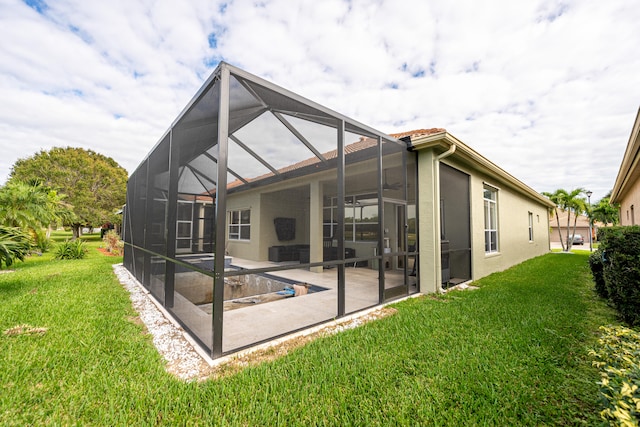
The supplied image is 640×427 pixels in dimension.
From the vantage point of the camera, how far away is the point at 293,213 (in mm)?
7691

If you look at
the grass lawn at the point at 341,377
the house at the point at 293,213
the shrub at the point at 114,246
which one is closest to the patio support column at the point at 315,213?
the house at the point at 293,213

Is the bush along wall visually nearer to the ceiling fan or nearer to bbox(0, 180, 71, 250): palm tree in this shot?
the ceiling fan

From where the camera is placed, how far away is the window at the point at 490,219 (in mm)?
7504

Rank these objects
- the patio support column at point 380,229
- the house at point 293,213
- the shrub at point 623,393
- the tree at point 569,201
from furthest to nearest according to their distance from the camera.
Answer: the tree at point 569,201, the patio support column at point 380,229, the house at point 293,213, the shrub at point 623,393

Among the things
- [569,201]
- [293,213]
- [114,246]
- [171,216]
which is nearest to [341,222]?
[171,216]

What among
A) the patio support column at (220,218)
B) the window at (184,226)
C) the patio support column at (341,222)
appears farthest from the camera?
the patio support column at (341,222)

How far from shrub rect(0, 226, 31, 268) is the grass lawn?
4.55ft

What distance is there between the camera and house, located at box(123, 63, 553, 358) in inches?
120

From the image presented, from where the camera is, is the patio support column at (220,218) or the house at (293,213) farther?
the house at (293,213)

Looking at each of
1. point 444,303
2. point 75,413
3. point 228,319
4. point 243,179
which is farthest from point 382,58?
point 75,413

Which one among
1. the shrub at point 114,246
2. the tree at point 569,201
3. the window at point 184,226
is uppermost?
the tree at point 569,201

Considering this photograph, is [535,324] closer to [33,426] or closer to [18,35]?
[33,426]

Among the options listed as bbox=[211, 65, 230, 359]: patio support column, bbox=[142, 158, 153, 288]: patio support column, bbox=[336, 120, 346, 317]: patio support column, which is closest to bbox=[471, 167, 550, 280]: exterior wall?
bbox=[336, 120, 346, 317]: patio support column

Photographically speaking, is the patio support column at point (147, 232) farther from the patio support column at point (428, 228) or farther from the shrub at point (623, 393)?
the shrub at point (623, 393)
